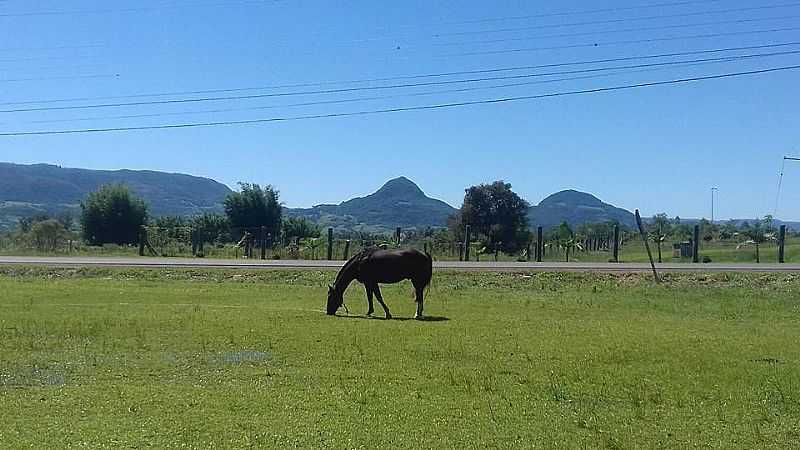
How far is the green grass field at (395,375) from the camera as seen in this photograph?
36.5 ft

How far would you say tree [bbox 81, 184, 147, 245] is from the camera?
3307 inches

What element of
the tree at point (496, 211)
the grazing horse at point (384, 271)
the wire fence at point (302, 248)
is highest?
the tree at point (496, 211)

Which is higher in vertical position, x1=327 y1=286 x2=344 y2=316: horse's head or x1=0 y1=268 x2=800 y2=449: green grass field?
x1=327 y1=286 x2=344 y2=316: horse's head

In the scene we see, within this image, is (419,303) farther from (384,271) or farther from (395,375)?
(395,375)

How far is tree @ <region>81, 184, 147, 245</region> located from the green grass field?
5692 centimetres

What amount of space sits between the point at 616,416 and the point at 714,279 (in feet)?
93.9

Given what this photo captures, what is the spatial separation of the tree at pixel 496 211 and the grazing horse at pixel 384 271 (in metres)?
60.4

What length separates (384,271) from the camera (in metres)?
26.8

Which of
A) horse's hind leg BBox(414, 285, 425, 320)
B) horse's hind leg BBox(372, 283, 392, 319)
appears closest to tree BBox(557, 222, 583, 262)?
horse's hind leg BBox(372, 283, 392, 319)

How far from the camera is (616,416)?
1220cm

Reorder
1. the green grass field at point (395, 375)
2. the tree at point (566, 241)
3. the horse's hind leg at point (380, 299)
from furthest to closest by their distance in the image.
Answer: the tree at point (566, 241)
the horse's hind leg at point (380, 299)
the green grass field at point (395, 375)

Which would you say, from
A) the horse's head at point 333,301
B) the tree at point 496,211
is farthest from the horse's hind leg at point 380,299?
the tree at point 496,211

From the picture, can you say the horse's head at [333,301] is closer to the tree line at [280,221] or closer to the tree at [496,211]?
the tree line at [280,221]

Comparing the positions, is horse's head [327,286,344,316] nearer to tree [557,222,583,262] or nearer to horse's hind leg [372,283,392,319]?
horse's hind leg [372,283,392,319]
